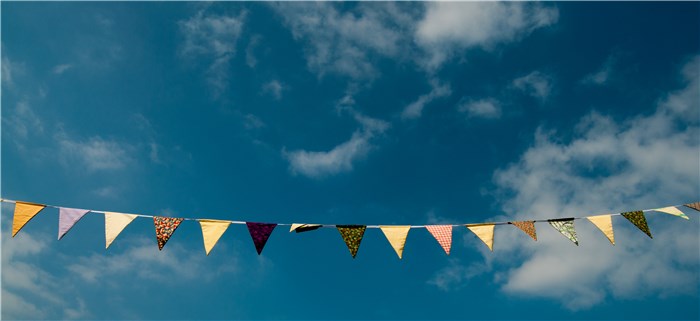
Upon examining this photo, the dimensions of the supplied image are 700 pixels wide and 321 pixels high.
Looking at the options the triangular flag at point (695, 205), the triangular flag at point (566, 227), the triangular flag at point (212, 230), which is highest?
the triangular flag at point (695, 205)

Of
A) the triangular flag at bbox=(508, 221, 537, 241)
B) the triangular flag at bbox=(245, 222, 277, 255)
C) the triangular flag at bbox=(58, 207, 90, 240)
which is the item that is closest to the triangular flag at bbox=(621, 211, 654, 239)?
the triangular flag at bbox=(508, 221, 537, 241)

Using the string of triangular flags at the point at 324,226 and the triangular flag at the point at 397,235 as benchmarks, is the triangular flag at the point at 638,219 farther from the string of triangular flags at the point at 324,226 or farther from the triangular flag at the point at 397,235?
the triangular flag at the point at 397,235

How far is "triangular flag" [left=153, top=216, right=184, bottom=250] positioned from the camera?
10023 mm

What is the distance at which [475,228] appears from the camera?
10508mm

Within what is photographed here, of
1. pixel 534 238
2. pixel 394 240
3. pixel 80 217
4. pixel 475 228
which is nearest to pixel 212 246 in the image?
pixel 80 217

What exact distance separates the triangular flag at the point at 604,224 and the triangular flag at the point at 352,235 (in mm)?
5130

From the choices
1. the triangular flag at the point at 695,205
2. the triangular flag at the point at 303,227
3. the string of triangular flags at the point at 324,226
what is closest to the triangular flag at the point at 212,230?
the string of triangular flags at the point at 324,226

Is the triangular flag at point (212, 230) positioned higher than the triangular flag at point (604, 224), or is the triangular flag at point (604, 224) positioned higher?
the triangular flag at point (604, 224)

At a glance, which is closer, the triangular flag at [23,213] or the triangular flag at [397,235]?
the triangular flag at [23,213]

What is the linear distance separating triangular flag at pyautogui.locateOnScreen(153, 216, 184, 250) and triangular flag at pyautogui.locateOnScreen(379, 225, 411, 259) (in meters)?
4.53

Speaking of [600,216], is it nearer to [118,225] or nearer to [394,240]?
[394,240]

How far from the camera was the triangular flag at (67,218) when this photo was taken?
32.0ft

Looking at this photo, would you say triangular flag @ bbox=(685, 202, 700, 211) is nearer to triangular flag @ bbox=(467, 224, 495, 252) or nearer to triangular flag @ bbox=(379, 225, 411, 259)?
triangular flag @ bbox=(467, 224, 495, 252)

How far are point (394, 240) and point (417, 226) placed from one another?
2.02 feet
